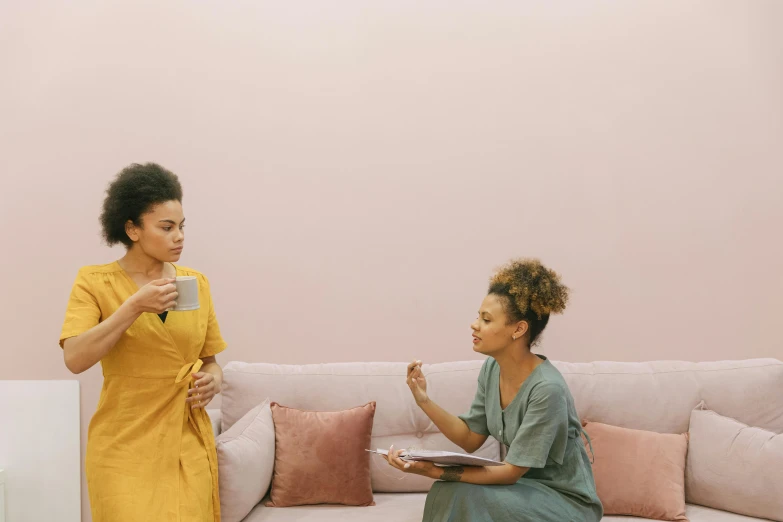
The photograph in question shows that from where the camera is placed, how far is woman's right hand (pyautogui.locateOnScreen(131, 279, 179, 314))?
1.91 m

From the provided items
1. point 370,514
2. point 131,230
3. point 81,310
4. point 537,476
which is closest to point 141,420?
point 81,310

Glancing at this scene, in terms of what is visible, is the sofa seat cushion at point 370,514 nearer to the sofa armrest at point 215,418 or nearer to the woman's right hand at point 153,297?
the sofa armrest at point 215,418

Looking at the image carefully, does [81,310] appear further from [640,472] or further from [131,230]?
[640,472]

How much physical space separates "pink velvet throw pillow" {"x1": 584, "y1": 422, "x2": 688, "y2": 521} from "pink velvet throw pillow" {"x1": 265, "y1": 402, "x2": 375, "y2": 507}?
83 cm

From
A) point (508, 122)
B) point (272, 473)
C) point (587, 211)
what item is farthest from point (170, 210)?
point (587, 211)

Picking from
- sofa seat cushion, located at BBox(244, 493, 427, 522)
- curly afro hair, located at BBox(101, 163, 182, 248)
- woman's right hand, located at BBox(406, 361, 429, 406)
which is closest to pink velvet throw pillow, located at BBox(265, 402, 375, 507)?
sofa seat cushion, located at BBox(244, 493, 427, 522)

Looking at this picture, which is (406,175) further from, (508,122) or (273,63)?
(273,63)

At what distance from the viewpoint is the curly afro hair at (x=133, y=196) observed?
210 centimetres

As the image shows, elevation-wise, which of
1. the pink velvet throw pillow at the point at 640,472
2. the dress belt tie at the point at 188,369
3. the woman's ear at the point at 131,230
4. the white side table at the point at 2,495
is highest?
the woman's ear at the point at 131,230

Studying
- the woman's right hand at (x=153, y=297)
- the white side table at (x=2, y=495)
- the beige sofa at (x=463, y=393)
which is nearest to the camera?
the woman's right hand at (x=153, y=297)

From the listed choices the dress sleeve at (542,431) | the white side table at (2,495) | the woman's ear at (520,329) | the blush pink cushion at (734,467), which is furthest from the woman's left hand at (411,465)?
the white side table at (2,495)

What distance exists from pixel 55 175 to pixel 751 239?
305 cm

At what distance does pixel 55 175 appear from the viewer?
3.12 m

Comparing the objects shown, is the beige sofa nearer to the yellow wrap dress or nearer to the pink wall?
the pink wall
